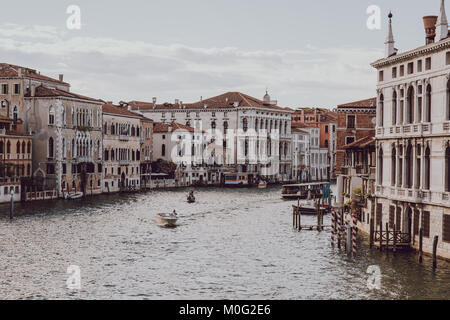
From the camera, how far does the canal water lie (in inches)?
782

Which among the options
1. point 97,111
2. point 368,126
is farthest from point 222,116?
point 368,126

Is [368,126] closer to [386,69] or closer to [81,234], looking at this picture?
[386,69]

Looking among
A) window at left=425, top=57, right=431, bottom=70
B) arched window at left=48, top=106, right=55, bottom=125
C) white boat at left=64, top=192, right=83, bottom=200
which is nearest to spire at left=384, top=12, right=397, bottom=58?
window at left=425, top=57, right=431, bottom=70

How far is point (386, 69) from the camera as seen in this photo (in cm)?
2706

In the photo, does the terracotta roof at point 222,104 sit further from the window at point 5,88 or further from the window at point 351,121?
the window at point 351,121

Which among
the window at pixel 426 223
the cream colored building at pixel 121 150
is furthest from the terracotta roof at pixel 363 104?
the cream colored building at pixel 121 150

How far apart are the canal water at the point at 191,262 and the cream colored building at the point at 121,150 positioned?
23.0m

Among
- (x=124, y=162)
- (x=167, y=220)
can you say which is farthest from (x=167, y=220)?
(x=124, y=162)

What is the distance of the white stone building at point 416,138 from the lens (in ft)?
74.1

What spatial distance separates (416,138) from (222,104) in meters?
62.8

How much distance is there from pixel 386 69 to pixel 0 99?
3316cm

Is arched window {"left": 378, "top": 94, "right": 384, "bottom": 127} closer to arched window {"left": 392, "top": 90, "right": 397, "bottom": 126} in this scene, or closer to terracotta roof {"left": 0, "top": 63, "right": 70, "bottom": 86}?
arched window {"left": 392, "top": 90, "right": 397, "bottom": 126}

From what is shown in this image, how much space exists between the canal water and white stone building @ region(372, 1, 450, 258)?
1385 millimetres
